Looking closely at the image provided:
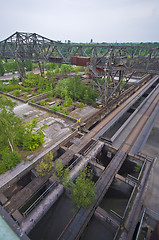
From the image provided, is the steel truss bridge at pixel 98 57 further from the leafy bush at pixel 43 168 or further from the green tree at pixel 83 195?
the green tree at pixel 83 195

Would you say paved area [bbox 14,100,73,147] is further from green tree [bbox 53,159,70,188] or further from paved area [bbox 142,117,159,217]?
paved area [bbox 142,117,159,217]

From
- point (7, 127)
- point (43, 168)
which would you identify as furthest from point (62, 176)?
point (7, 127)

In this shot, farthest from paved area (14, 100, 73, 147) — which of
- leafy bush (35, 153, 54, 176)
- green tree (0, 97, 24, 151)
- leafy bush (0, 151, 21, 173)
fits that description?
green tree (0, 97, 24, 151)

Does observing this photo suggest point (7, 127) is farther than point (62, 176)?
No

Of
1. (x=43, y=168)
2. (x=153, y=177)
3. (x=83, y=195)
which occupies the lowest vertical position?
(x=153, y=177)

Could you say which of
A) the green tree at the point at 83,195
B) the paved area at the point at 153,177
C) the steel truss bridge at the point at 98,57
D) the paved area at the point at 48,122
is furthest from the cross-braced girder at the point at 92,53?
the green tree at the point at 83,195

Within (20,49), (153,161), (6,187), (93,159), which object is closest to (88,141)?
(93,159)

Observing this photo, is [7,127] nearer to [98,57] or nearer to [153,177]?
[153,177]

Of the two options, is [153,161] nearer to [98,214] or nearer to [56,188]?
[98,214]
